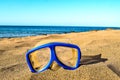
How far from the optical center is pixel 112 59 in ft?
9.39

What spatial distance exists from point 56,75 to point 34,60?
356 mm

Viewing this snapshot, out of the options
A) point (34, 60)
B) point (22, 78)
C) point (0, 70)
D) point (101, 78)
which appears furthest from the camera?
point (0, 70)

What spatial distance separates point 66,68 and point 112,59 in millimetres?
774

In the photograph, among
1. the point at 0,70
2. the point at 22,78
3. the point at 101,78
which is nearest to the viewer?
the point at 101,78

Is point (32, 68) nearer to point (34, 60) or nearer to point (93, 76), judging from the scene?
point (34, 60)

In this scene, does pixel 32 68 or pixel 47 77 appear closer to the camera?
pixel 47 77

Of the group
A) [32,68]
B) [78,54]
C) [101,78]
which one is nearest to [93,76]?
[101,78]

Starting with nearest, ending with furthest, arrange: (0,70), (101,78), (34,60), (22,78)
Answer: (101,78), (22,78), (34,60), (0,70)

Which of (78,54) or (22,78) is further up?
(78,54)

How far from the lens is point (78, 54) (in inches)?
95.6

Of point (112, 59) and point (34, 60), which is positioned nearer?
point (34, 60)

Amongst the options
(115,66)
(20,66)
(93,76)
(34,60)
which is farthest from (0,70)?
(115,66)

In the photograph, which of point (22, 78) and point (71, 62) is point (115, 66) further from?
point (22, 78)

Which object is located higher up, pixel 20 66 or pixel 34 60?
pixel 34 60
